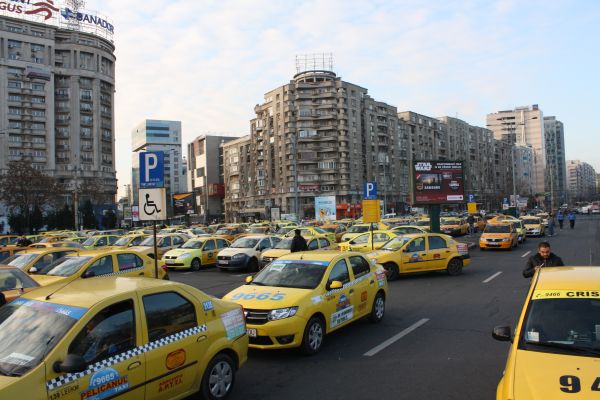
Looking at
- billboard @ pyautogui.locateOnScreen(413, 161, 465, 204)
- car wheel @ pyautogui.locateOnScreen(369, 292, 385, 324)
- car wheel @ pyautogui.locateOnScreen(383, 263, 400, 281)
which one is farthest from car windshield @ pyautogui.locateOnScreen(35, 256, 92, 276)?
billboard @ pyautogui.locateOnScreen(413, 161, 465, 204)

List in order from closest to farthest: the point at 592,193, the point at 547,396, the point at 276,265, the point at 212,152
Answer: the point at 547,396 < the point at 276,265 < the point at 212,152 < the point at 592,193

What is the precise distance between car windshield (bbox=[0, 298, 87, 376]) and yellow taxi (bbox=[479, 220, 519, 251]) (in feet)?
76.7

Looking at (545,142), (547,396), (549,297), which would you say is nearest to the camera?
(547,396)

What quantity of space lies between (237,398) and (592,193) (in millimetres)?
175608

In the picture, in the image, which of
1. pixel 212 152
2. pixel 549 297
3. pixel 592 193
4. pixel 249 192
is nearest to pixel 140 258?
pixel 549 297

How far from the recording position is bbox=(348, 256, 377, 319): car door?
858 cm

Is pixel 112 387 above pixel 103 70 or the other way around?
the other way around

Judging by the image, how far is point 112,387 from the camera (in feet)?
13.9

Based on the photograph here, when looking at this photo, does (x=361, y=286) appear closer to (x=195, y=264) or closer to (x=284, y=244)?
(x=284, y=244)

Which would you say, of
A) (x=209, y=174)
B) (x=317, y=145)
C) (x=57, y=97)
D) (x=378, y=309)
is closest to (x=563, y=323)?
(x=378, y=309)

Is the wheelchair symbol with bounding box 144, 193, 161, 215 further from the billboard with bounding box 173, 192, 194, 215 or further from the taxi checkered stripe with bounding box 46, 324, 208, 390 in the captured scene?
the billboard with bounding box 173, 192, 194, 215

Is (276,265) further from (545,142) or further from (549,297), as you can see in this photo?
(545,142)

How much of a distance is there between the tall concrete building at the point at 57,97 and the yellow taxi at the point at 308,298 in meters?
76.6

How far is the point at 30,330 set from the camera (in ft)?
14.0
